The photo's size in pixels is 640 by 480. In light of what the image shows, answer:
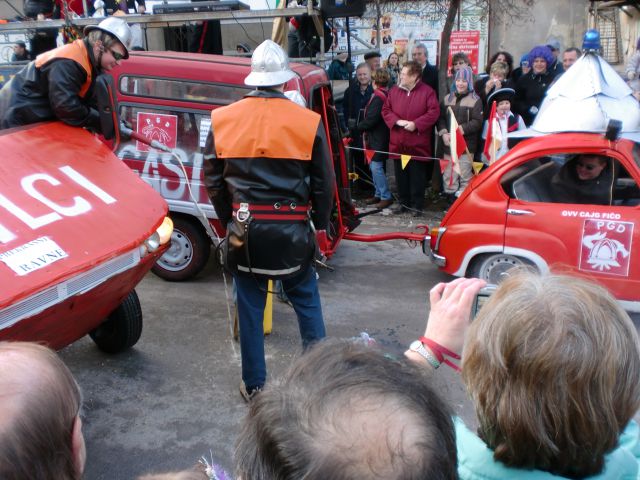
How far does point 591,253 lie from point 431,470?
410 cm

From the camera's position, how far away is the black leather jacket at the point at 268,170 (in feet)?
10.7

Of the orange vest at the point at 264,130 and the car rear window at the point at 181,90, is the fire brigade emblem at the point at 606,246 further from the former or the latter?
the car rear window at the point at 181,90

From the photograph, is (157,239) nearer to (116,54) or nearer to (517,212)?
(116,54)

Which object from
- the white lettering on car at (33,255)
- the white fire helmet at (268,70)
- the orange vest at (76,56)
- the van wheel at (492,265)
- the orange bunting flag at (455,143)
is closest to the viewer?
the white lettering on car at (33,255)

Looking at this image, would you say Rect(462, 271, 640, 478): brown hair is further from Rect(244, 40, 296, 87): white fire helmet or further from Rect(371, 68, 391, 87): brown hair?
Rect(371, 68, 391, 87): brown hair

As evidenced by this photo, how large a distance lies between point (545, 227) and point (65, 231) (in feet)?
11.0

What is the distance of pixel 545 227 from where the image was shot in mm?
4758

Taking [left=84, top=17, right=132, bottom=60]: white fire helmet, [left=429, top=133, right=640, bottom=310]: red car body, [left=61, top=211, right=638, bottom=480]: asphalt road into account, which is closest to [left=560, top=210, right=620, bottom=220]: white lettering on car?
[left=429, top=133, right=640, bottom=310]: red car body

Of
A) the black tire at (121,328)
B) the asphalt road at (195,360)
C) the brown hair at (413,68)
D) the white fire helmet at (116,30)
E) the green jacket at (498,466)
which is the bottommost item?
the asphalt road at (195,360)

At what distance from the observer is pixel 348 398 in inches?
37.8

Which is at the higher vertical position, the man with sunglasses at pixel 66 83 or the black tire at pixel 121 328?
the man with sunglasses at pixel 66 83

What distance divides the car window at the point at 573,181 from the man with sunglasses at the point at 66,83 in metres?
3.01

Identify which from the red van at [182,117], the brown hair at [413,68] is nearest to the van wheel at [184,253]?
the red van at [182,117]

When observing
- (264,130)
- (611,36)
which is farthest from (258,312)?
(611,36)
